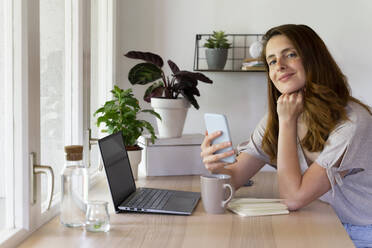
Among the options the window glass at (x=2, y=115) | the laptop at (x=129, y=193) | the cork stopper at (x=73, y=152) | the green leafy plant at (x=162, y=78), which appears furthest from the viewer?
the green leafy plant at (x=162, y=78)

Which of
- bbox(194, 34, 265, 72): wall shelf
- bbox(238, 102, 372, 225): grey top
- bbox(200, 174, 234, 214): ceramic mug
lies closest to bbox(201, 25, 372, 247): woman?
bbox(238, 102, 372, 225): grey top

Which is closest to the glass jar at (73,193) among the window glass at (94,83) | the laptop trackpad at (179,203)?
the laptop trackpad at (179,203)

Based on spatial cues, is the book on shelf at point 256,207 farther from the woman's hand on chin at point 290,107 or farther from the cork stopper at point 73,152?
the cork stopper at point 73,152

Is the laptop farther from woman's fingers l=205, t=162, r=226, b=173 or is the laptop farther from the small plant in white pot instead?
the small plant in white pot

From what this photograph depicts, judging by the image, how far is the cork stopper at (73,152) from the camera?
1.13 m

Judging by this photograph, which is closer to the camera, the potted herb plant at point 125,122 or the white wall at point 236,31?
the potted herb plant at point 125,122

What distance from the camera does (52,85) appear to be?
1412 millimetres

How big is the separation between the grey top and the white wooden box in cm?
28

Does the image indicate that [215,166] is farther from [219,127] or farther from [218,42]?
[218,42]

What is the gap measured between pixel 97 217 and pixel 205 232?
0.26m

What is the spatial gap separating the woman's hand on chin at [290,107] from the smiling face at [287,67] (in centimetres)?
5

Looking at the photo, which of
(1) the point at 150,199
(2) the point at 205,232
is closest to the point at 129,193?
(1) the point at 150,199

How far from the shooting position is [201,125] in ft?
8.38

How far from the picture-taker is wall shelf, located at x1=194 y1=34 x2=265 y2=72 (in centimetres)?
246
